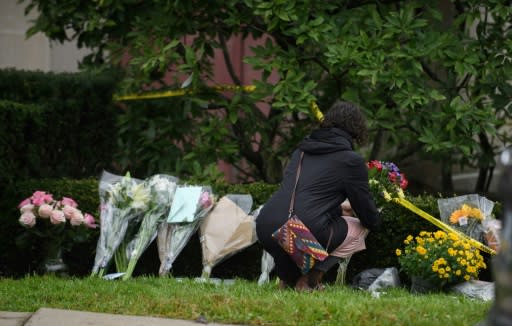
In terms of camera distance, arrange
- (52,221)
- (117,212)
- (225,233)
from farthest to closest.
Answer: (117,212), (52,221), (225,233)

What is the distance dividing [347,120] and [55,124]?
10.5 ft

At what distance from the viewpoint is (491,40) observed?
8633 millimetres

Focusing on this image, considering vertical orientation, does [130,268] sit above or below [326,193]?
below

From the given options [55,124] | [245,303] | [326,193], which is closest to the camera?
[245,303]

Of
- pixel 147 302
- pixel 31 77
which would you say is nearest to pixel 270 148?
pixel 31 77

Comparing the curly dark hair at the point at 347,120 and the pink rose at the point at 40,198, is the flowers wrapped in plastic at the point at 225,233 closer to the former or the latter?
the curly dark hair at the point at 347,120

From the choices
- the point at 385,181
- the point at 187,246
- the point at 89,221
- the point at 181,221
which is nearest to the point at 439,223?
the point at 385,181

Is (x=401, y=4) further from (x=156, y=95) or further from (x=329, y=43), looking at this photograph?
(x=156, y=95)

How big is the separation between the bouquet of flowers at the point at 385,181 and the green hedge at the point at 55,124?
3028mm

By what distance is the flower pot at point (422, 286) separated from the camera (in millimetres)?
6836

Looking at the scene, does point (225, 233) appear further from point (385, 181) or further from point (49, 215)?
point (49, 215)

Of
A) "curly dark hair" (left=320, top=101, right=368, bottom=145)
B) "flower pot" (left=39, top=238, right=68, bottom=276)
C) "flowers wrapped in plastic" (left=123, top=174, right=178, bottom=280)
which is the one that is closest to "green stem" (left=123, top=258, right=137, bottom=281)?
"flowers wrapped in plastic" (left=123, top=174, right=178, bottom=280)

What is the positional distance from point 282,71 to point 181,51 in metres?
1.40

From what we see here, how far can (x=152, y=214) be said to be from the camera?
306 inches
